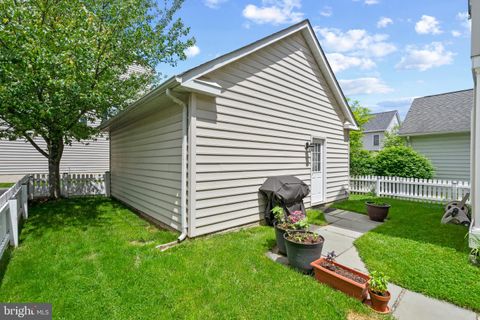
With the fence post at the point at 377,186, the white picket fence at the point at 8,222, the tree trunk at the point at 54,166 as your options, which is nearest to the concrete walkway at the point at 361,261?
the fence post at the point at 377,186

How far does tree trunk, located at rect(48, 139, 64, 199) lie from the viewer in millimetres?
8367

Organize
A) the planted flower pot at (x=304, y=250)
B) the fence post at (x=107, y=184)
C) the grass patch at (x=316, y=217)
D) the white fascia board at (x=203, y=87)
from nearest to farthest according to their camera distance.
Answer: the planted flower pot at (x=304, y=250) < the white fascia board at (x=203, y=87) < the grass patch at (x=316, y=217) < the fence post at (x=107, y=184)

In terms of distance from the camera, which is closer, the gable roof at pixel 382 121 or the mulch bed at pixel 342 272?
the mulch bed at pixel 342 272

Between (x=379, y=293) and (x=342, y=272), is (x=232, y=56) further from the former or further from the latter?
(x=379, y=293)

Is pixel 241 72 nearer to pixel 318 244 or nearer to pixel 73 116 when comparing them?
pixel 318 244

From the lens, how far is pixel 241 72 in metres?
5.34

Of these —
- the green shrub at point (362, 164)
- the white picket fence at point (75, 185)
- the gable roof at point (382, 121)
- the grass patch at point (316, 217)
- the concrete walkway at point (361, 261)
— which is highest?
the gable roof at point (382, 121)

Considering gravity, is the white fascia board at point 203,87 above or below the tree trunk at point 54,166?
above

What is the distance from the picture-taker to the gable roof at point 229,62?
421cm

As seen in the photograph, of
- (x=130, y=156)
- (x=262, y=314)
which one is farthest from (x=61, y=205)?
(x=262, y=314)

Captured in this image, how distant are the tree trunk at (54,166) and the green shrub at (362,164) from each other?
12226 mm

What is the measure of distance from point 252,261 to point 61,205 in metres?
7.09

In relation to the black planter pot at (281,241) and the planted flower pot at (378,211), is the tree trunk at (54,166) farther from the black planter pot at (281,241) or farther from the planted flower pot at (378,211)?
the planted flower pot at (378,211)

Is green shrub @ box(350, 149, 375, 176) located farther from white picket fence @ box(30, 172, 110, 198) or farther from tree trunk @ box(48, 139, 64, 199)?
tree trunk @ box(48, 139, 64, 199)
